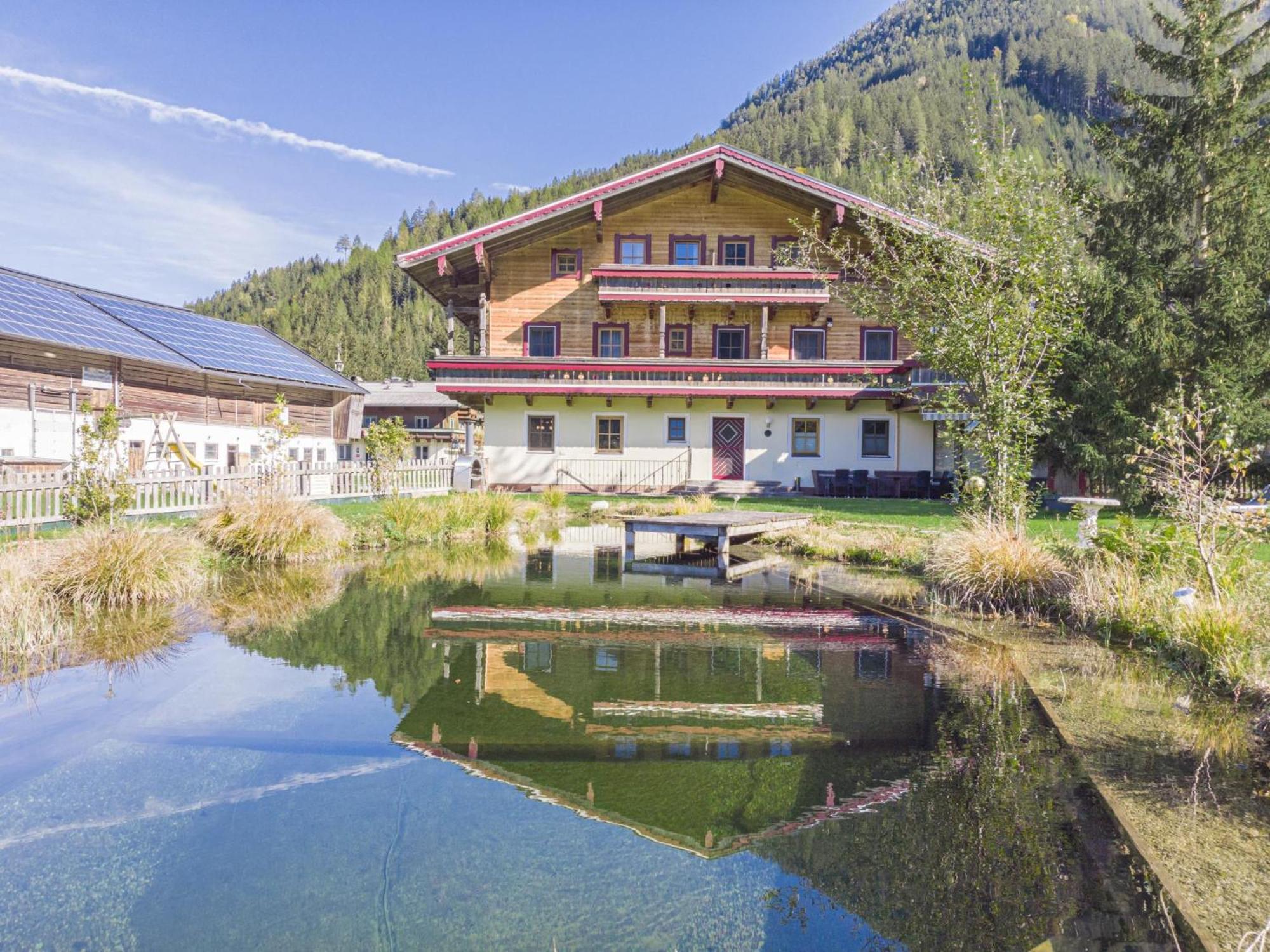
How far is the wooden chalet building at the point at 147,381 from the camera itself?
2350 cm

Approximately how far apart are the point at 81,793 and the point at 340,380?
36091mm

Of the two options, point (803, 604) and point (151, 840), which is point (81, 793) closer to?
point (151, 840)

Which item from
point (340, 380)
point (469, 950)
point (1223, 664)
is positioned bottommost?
point (469, 950)

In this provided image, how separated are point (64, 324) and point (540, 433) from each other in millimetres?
15522

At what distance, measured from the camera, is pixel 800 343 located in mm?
29969

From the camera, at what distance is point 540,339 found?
3008 cm

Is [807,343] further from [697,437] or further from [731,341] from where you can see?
[697,437]

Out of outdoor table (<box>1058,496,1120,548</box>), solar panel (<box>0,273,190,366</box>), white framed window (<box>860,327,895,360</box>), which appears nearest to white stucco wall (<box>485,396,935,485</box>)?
white framed window (<box>860,327,895,360</box>)

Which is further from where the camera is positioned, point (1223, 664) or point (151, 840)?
point (1223, 664)

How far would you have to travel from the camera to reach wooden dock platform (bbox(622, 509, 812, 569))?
15195 millimetres

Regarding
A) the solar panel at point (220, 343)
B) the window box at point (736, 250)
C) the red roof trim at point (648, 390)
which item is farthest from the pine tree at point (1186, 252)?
the solar panel at point (220, 343)

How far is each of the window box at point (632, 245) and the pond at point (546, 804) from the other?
23989 millimetres

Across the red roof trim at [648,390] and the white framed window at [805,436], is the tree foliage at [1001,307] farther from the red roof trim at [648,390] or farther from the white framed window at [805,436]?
the white framed window at [805,436]

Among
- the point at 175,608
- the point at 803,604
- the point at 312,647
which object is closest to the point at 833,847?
the point at 312,647
